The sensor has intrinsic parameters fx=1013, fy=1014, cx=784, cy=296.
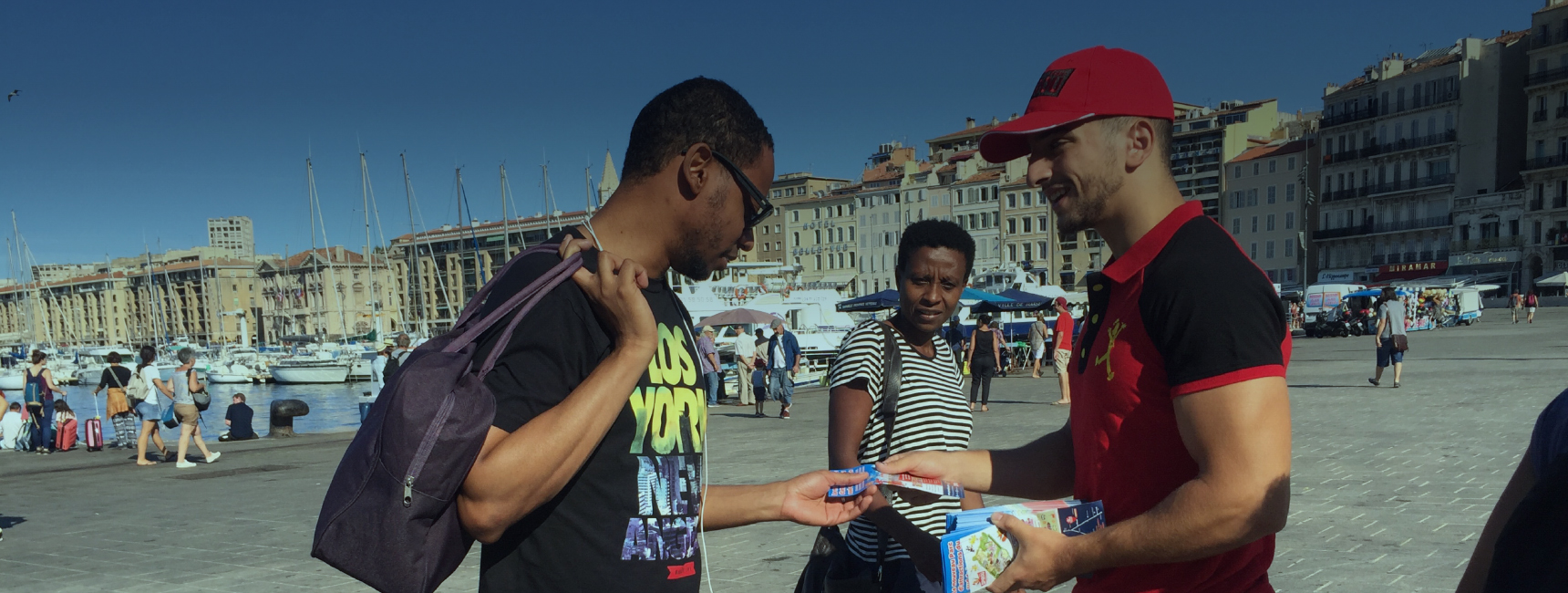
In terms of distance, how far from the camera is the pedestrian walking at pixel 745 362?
18820 mm

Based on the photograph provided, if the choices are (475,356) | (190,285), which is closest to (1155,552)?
(475,356)

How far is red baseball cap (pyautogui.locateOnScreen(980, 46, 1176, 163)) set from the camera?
5.89ft

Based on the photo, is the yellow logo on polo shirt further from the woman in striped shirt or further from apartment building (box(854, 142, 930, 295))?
apartment building (box(854, 142, 930, 295))

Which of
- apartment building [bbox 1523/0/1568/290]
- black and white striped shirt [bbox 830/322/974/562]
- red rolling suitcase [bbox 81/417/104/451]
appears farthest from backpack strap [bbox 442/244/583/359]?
apartment building [bbox 1523/0/1568/290]

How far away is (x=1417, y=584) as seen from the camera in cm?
500

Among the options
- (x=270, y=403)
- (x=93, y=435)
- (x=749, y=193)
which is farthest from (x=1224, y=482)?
(x=270, y=403)

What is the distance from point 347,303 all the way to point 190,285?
26.2m

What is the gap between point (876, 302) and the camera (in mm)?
23656

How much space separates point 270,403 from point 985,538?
28.2m

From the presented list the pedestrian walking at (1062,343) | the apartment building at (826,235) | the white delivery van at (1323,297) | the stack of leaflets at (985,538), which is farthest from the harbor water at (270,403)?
the apartment building at (826,235)

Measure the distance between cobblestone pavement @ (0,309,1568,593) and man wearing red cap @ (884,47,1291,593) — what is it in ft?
13.0

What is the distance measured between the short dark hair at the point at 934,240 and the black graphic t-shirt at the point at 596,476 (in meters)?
1.63

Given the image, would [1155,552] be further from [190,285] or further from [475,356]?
[190,285]

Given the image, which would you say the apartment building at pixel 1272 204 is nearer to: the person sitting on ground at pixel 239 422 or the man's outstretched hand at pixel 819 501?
the person sitting on ground at pixel 239 422
